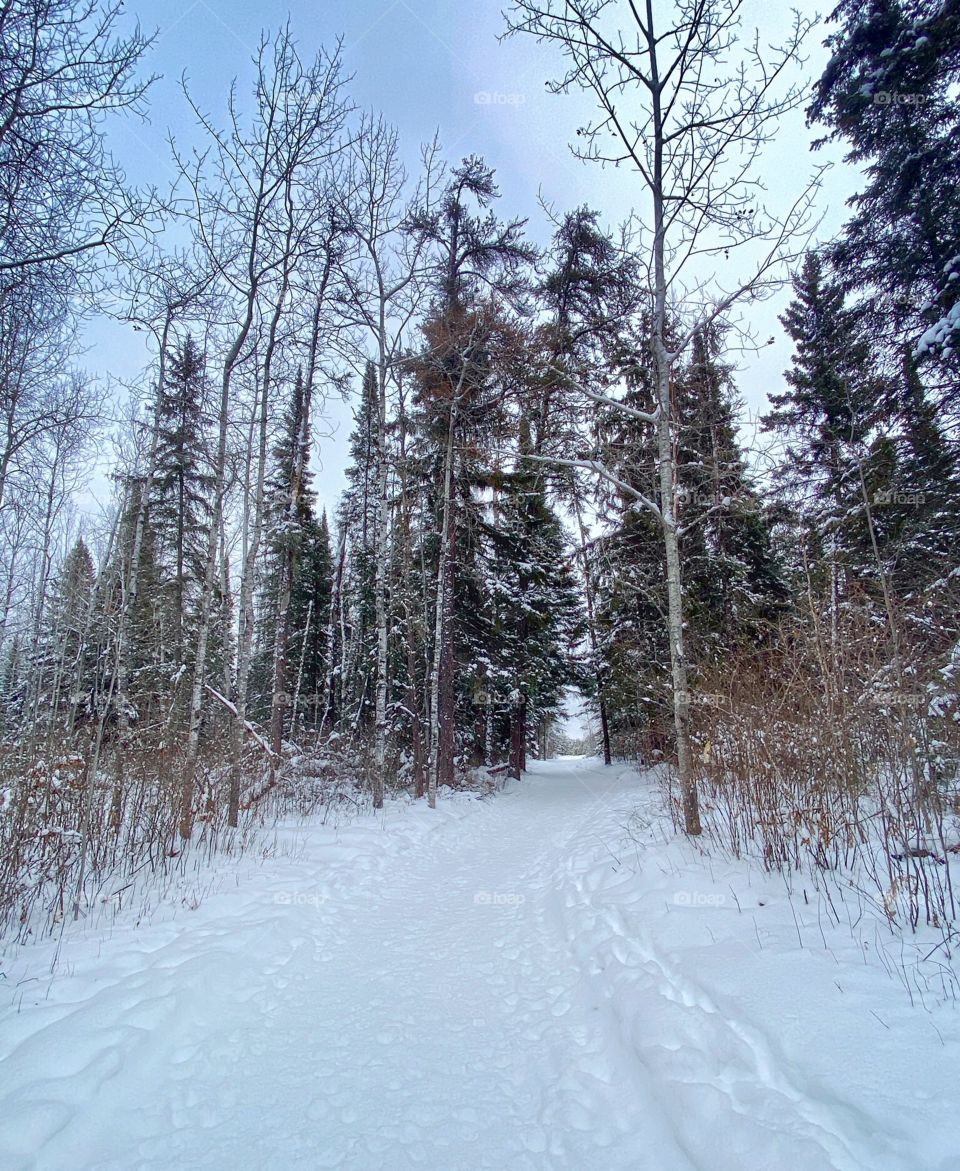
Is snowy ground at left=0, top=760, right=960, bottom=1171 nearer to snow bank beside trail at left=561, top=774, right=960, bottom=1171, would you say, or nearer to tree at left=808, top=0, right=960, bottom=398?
snow bank beside trail at left=561, top=774, right=960, bottom=1171

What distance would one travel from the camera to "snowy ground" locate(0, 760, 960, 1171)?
1.88 metres

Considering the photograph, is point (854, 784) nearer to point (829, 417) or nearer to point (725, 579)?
point (725, 579)

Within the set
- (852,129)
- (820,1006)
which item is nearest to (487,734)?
(820,1006)

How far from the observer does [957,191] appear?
8.89 m

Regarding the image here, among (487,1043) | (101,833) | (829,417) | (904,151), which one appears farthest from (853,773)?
(829,417)

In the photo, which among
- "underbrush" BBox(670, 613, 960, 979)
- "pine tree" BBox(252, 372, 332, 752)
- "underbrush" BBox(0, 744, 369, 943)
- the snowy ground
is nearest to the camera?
the snowy ground

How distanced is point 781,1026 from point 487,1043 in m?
1.54

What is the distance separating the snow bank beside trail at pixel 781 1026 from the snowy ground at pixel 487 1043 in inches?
0.4

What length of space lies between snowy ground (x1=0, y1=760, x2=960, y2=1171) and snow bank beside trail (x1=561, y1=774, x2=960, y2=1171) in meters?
0.01

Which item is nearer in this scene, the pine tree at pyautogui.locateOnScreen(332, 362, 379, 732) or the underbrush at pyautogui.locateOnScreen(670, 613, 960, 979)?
the underbrush at pyautogui.locateOnScreen(670, 613, 960, 979)

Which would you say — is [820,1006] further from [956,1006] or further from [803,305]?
[803,305]

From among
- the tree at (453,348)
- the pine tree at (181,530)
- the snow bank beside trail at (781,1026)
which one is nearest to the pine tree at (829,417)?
the tree at (453,348)

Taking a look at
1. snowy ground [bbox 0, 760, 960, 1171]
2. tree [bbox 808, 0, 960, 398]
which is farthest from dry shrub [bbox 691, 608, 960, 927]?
tree [bbox 808, 0, 960, 398]

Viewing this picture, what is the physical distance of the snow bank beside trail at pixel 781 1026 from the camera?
1.67 m
